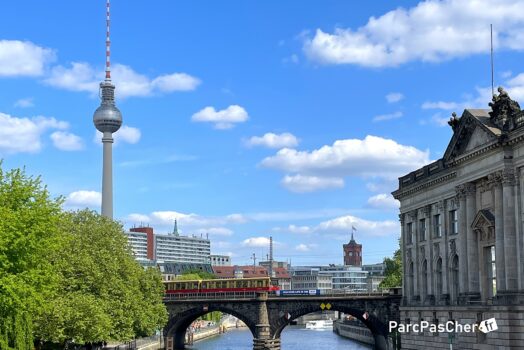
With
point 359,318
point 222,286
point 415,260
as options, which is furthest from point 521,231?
point 222,286

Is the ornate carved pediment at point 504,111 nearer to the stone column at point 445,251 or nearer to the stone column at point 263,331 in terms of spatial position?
the stone column at point 445,251

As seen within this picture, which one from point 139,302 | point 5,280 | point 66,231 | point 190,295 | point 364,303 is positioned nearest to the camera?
point 5,280

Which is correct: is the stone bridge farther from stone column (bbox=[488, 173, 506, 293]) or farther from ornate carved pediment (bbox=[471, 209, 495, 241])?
stone column (bbox=[488, 173, 506, 293])

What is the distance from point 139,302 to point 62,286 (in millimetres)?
16185

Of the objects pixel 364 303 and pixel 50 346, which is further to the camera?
pixel 364 303

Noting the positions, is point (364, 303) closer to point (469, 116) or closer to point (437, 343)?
point (437, 343)

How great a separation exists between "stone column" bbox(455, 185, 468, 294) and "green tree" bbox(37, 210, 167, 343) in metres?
30.8

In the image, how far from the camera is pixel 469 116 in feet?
216

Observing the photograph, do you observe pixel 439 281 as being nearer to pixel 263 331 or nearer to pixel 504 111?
pixel 504 111

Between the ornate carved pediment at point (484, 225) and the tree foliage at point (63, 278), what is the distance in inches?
1276

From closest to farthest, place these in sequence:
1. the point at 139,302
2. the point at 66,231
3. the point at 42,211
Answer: the point at 42,211
the point at 66,231
the point at 139,302

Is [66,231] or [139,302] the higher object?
[66,231]

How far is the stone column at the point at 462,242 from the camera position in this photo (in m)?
68.2

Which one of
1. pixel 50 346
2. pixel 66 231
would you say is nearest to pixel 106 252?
pixel 66 231
